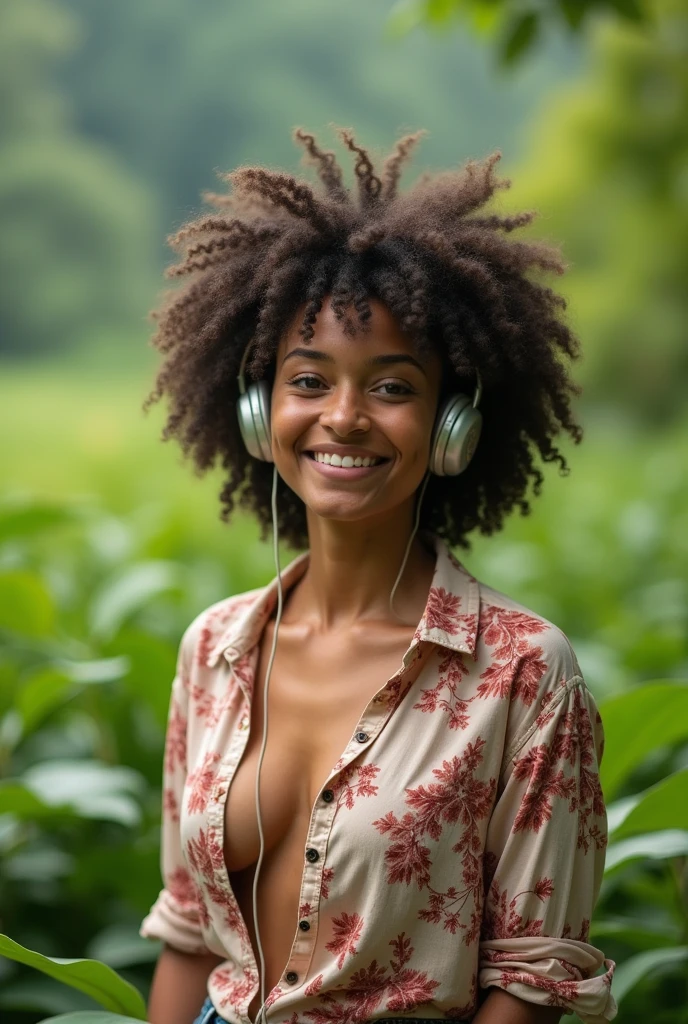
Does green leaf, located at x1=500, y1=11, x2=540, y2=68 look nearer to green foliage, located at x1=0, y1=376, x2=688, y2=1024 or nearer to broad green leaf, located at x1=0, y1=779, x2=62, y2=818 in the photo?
green foliage, located at x1=0, y1=376, x2=688, y2=1024

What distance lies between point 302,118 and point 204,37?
1.81ft

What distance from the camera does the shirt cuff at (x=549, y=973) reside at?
1504mm

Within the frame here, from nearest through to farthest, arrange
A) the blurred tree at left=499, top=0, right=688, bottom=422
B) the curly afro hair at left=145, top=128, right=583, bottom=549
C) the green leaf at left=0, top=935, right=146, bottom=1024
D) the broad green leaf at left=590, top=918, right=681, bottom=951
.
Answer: the green leaf at left=0, top=935, right=146, bottom=1024
the curly afro hair at left=145, top=128, right=583, bottom=549
the broad green leaf at left=590, top=918, right=681, bottom=951
the blurred tree at left=499, top=0, right=688, bottom=422

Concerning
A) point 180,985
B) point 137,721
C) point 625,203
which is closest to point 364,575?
point 180,985

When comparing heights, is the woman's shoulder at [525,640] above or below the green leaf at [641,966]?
above

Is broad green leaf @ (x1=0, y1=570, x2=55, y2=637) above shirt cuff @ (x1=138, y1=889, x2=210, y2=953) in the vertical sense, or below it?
above

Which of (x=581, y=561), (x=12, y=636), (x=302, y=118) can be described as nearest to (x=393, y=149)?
(x=12, y=636)

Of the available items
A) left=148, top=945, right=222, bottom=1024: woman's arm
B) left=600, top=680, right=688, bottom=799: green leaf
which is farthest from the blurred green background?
left=148, top=945, right=222, bottom=1024: woman's arm

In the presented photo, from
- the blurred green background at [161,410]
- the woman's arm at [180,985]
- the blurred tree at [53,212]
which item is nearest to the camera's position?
the woman's arm at [180,985]

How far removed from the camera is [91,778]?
2.27 metres

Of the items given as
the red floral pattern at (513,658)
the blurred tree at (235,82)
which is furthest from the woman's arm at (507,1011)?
the blurred tree at (235,82)

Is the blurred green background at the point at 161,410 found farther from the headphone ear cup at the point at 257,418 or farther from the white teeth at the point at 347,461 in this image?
the white teeth at the point at 347,461

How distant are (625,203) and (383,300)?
662 cm

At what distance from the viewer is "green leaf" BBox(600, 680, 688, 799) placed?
6.30ft
